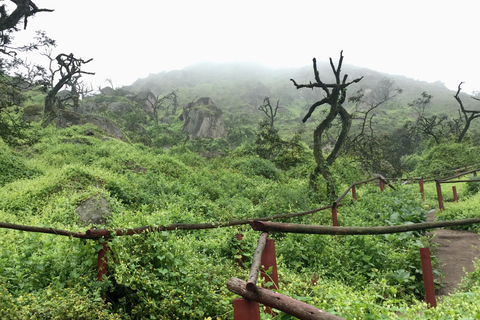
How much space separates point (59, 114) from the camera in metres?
23.5

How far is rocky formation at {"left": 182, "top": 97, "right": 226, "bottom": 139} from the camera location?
153ft

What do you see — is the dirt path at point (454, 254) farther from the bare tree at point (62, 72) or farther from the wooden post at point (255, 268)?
the bare tree at point (62, 72)

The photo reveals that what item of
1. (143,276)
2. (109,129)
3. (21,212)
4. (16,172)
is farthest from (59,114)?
(143,276)

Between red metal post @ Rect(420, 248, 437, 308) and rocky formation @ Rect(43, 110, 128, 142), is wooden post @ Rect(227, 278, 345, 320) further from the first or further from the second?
rocky formation @ Rect(43, 110, 128, 142)

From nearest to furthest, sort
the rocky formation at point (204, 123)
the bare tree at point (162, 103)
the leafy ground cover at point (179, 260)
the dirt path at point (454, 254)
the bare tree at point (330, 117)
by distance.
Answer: the leafy ground cover at point (179, 260) < the dirt path at point (454, 254) < the bare tree at point (330, 117) < the rocky formation at point (204, 123) < the bare tree at point (162, 103)

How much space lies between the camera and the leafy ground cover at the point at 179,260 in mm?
2816

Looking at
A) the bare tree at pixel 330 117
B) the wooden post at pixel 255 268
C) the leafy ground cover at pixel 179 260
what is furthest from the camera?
the bare tree at pixel 330 117

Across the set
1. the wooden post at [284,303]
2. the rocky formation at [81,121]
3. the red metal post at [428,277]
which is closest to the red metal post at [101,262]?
the wooden post at [284,303]

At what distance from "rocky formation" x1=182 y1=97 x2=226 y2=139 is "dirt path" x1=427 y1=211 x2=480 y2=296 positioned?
40.9 meters

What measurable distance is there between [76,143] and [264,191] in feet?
39.8

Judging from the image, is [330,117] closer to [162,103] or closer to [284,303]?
[284,303]

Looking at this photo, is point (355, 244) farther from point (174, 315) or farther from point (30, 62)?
point (30, 62)

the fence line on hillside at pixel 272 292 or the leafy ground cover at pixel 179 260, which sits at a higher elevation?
the fence line on hillside at pixel 272 292

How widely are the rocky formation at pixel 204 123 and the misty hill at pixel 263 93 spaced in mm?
6821
